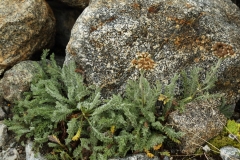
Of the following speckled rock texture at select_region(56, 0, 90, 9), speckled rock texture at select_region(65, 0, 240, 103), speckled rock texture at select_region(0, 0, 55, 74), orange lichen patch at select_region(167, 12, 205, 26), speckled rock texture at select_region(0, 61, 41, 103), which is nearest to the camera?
speckled rock texture at select_region(65, 0, 240, 103)

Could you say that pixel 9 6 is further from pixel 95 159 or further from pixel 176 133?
pixel 176 133

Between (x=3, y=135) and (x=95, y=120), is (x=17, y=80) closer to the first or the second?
(x=3, y=135)

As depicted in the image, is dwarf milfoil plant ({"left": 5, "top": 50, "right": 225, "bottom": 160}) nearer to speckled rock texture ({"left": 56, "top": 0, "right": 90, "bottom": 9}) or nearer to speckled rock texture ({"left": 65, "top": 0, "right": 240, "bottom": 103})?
speckled rock texture ({"left": 65, "top": 0, "right": 240, "bottom": 103})

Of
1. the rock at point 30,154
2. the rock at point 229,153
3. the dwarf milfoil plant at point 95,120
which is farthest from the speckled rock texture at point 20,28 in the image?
the rock at point 229,153

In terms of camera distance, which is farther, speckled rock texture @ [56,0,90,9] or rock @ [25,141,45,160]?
speckled rock texture @ [56,0,90,9]

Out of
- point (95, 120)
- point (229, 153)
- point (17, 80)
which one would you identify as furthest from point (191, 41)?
point (17, 80)

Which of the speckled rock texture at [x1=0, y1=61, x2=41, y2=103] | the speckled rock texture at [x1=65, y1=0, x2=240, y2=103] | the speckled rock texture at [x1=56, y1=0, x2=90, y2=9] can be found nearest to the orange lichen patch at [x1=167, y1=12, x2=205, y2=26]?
the speckled rock texture at [x1=65, y1=0, x2=240, y2=103]

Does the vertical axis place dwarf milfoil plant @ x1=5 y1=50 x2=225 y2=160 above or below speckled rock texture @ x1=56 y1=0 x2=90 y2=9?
below
